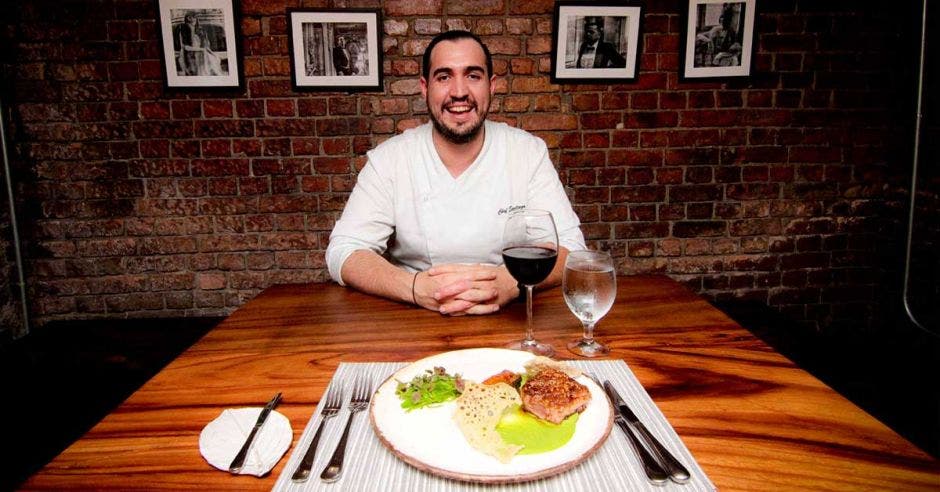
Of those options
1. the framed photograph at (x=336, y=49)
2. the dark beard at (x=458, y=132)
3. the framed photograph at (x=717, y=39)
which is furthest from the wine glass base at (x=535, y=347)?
the framed photograph at (x=717, y=39)

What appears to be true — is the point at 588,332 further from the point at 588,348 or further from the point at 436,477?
the point at 436,477

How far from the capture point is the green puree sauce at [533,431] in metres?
0.64

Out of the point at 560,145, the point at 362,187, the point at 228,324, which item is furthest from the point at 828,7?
the point at 228,324

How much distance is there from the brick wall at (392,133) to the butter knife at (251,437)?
6.06 ft

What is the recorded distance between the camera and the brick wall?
7.85 ft

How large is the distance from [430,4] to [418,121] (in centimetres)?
53

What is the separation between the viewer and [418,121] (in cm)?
248

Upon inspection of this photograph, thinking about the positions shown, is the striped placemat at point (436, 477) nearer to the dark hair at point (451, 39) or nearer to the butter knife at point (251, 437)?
the butter knife at point (251, 437)

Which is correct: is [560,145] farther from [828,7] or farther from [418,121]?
[828,7]

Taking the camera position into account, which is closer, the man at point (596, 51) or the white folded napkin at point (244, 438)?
the white folded napkin at point (244, 438)

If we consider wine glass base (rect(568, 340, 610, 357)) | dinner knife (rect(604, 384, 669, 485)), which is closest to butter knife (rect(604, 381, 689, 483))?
dinner knife (rect(604, 384, 669, 485))

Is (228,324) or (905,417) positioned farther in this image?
(905,417)

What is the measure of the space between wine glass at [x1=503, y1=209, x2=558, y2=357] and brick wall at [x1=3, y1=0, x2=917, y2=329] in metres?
1.60

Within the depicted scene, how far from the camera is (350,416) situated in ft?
2.41
